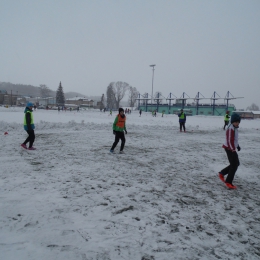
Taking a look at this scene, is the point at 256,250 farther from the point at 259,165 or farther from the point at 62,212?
the point at 259,165

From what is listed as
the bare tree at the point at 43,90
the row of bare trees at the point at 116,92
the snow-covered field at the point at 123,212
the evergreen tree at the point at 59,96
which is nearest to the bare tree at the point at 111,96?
the row of bare trees at the point at 116,92

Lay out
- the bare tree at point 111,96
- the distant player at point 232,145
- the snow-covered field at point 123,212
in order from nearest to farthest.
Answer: the snow-covered field at point 123,212 → the distant player at point 232,145 → the bare tree at point 111,96

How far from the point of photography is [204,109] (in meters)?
68.8

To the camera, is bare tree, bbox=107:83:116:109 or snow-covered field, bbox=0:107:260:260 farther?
bare tree, bbox=107:83:116:109

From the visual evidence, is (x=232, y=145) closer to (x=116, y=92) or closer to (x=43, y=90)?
(x=116, y=92)

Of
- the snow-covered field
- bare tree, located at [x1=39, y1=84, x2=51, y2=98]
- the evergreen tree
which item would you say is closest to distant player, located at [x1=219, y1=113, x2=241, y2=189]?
the snow-covered field

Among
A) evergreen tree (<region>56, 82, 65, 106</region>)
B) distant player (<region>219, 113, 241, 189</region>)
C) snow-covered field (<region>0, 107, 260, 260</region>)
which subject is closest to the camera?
snow-covered field (<region>0, 107, 260, 260</region>)

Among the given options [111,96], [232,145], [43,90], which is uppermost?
[43,90]

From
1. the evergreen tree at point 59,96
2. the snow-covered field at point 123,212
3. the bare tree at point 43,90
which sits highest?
the bare tree at point 43,90

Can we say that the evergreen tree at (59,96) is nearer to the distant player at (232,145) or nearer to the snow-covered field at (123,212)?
the snow-covered field at (123,212)

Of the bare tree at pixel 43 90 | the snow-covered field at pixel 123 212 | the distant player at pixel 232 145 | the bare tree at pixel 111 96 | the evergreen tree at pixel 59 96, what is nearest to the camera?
the snow-covered field at pixel 123 212

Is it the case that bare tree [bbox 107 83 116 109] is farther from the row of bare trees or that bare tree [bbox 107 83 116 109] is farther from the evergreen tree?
the evergreen tree

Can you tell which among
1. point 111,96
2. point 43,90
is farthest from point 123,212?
point 43,90

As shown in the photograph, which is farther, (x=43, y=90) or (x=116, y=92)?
(x=43, y=90)
